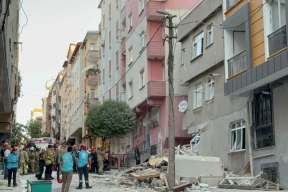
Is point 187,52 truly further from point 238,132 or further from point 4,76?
point 4,76

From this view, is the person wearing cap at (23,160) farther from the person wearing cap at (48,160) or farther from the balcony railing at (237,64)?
the balcony railing at (237,64)

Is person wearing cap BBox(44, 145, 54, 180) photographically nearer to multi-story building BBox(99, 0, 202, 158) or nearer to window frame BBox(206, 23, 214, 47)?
window frame BBox(206, 23, 214, 47)

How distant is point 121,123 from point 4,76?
59.4 feet

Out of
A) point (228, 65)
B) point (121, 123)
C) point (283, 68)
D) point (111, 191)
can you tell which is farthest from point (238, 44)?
point (121, 123)

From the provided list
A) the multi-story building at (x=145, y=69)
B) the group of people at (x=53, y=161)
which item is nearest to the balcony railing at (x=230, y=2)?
the multi-story building at (x=145, y=69)

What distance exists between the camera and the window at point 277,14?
17.4 metres

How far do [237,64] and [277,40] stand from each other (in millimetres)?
3636

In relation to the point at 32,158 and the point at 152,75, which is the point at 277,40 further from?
the point at 152,75

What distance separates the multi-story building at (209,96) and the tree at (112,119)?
707 centimetres

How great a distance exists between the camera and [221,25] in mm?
22656

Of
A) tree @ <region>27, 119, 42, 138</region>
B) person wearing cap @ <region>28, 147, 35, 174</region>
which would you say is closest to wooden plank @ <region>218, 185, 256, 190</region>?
person wearing cap @ <region>28, 147, 35, 174</region>

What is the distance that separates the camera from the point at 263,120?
1928cm

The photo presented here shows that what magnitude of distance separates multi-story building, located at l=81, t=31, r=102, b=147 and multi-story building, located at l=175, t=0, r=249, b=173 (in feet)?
82.8

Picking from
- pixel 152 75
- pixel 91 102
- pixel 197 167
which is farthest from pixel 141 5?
pixel 91 102
